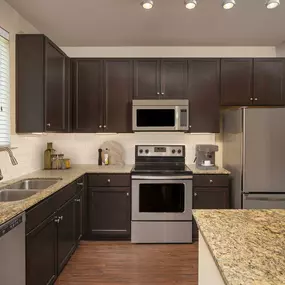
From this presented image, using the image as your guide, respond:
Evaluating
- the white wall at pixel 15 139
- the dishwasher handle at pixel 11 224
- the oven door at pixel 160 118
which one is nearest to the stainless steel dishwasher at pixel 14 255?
the dishwasher handle at pixel 11 224

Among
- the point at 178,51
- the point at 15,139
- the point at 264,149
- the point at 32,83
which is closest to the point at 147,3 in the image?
the point at 32,83

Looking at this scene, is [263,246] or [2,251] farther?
[2,251]

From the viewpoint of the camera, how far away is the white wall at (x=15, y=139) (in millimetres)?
2713

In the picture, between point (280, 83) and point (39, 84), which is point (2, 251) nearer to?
point (39, 84)

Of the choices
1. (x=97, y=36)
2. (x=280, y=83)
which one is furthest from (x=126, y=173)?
(x=280, y=83)

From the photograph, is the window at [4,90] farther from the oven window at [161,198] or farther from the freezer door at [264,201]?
the freezer door at [264,201]

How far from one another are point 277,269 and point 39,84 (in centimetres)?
253

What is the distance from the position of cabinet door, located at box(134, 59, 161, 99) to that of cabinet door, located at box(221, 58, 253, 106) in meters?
0.87

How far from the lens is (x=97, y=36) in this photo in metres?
3.62

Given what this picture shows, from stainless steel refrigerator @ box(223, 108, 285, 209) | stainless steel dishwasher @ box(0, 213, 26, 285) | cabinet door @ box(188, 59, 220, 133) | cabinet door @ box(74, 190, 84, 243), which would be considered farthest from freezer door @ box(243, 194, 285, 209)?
stainless steel dishwasher @ box(0, 213, 26, 285)

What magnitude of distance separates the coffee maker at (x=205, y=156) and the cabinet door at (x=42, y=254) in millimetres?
2033

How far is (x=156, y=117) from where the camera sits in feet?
12.1

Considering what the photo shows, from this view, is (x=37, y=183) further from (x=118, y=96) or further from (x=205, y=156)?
(x=205, y=156)

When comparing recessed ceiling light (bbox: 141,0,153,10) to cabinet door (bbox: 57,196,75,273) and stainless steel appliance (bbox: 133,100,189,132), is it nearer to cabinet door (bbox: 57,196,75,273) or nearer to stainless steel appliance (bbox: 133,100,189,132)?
stainless steel appliance (bbox: 133,100,189,132)
